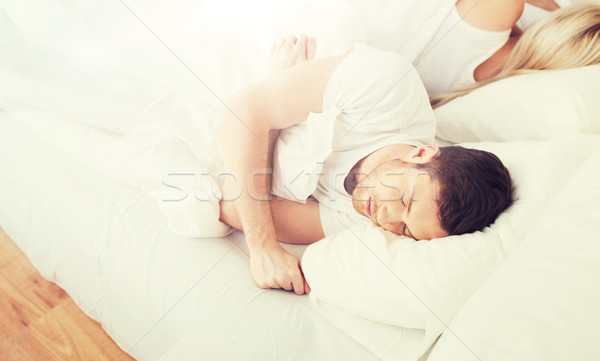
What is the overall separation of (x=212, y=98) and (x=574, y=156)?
2.40ft

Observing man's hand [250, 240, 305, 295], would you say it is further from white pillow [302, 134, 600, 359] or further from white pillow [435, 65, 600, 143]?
white pillow [435, 65, 600, 143]

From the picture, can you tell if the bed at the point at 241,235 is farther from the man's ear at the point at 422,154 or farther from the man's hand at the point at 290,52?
the man's ear at the point at 422,154

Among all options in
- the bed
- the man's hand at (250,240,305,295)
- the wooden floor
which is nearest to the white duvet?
the bed

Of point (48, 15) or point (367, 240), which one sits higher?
point (48, 15)

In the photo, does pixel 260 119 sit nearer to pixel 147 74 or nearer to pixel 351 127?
pixel 351 127

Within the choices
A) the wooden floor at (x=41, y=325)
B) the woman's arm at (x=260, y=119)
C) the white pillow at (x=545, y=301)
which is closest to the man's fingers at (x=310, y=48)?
the woman's arm at (x=260, y=119)

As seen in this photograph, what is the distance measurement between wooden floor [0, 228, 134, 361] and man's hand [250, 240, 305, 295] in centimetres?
38

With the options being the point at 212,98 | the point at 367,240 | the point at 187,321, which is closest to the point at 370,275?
the point at 367,240

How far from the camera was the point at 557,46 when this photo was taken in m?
0.92

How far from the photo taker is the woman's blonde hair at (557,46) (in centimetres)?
88

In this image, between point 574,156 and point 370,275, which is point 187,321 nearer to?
point 370,275

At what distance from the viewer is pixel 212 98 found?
872mm

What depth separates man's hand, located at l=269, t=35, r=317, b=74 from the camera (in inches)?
34.6

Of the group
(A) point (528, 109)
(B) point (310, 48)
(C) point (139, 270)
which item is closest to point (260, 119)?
(B) point (310, 48)
